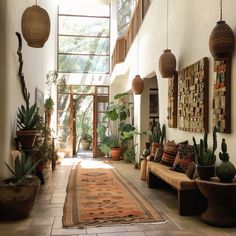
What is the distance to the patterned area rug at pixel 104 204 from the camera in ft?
11.6

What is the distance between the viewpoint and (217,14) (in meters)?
3.76

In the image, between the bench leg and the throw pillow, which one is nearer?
the bench leg

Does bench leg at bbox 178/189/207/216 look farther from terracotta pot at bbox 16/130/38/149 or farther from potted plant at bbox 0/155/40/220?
terracotta pot at bbox 16/130/38/149

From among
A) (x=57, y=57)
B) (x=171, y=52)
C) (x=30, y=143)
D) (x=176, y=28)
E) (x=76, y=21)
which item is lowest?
(x=30, y=143)

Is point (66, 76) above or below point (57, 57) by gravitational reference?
below

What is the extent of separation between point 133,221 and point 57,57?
9.45 metres

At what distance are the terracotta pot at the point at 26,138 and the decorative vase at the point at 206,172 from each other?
96.3 inches

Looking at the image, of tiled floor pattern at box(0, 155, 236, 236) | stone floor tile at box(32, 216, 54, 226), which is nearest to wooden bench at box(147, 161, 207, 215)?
tiled floor pattern at box(0, 155, 236, 236)

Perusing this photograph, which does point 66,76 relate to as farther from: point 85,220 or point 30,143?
point 85,220

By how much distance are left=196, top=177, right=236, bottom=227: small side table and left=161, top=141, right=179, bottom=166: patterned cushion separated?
4.69 ft

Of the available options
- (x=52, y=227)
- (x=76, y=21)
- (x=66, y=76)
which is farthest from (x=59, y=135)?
(x=52, y=227)

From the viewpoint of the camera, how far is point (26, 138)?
461 centimetres

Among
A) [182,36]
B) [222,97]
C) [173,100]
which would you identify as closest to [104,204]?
[222,97]

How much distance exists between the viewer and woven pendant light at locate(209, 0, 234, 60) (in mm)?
3266
